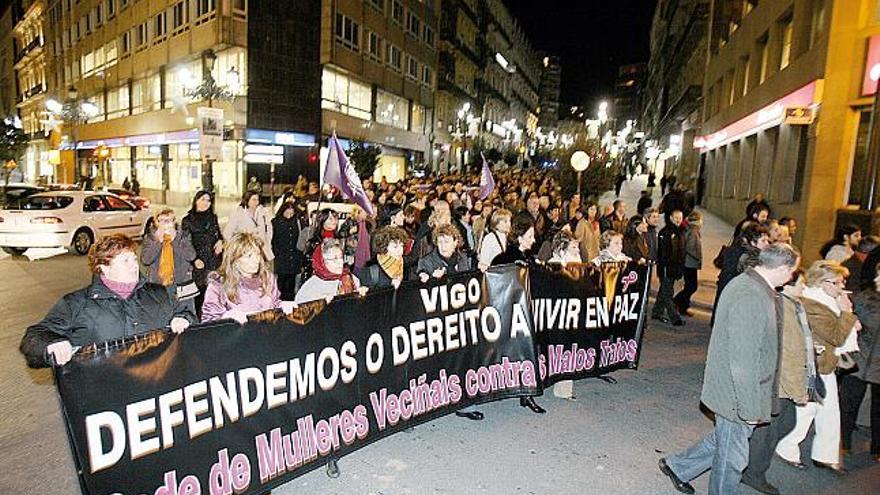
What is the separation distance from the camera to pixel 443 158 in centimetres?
5856

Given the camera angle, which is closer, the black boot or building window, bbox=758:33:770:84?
the black boot

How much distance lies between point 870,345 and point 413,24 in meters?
47.2

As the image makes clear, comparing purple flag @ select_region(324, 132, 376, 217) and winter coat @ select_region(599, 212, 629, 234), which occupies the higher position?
purple flag @ select_region(324, 132, 376, 217)

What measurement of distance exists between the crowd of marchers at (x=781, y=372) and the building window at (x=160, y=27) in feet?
125

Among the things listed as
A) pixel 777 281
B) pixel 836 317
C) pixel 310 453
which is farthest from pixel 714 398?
pixel 310 453

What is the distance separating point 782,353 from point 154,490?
390 cm

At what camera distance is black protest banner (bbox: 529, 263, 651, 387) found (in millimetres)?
5668

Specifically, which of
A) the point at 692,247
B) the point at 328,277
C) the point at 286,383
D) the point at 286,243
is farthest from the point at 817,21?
the point at 286,383

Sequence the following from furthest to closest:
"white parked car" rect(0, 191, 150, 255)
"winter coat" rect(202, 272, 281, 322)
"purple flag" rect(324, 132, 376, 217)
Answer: "white parked car" rect(0, 191, 150, 255), "purple flag" rect(324, 132, 376, 217), "winter coat" rect(202, 272, 281, 322)

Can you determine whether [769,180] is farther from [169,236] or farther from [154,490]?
[154,490]

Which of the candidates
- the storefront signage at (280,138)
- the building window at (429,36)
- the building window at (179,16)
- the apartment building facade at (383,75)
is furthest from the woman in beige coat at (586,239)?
the building window at (429,36)

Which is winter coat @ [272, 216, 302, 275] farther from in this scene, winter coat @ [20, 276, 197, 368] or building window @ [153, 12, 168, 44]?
building window @ [153, 12, 168, 44]

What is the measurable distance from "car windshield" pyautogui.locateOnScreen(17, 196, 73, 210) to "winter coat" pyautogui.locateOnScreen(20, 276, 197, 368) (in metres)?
12.7

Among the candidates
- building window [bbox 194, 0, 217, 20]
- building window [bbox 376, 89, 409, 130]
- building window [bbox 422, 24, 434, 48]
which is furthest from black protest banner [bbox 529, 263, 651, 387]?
building window [bbox 422, 24, 434, 48]
